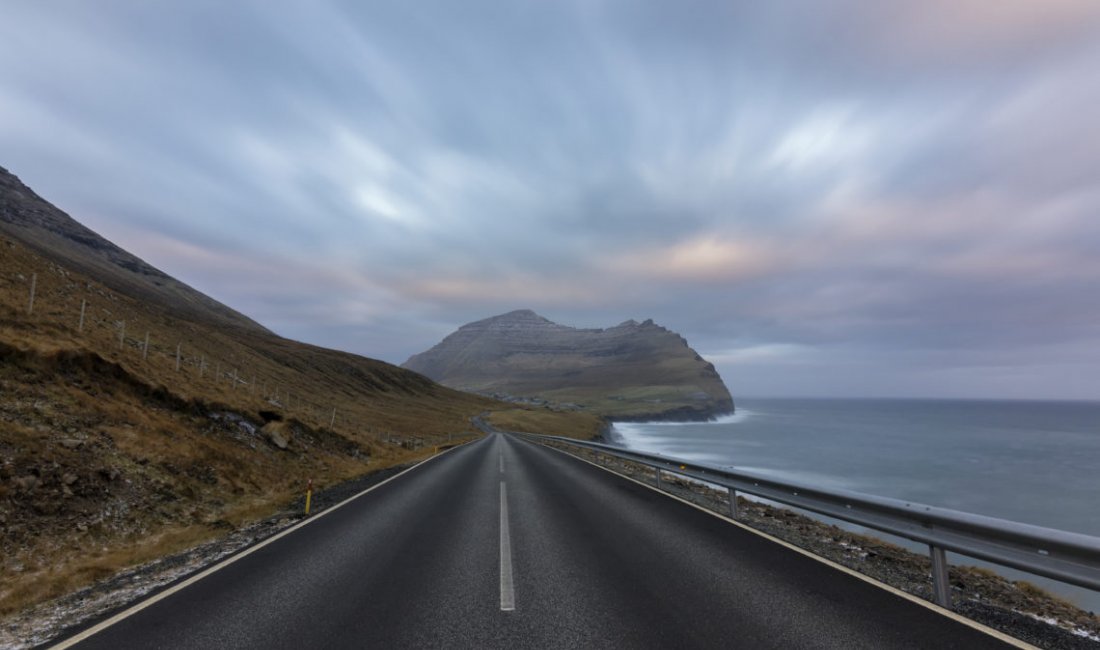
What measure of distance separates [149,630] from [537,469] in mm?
14755

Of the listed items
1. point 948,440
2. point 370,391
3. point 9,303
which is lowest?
point 370,391

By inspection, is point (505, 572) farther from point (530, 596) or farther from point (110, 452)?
point (110, 452)

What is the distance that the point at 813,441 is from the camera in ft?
288

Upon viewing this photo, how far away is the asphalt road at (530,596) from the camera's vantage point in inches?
173

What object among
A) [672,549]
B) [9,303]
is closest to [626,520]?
[672,549]

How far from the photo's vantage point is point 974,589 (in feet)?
24.1

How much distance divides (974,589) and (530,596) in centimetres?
682

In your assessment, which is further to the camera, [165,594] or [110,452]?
[110,452]

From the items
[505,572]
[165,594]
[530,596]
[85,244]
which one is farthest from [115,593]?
[85,244]

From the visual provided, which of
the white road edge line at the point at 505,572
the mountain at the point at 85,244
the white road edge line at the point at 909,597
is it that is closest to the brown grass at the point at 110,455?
the white road edge line at the point at 505,572

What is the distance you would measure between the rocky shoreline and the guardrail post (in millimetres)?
142

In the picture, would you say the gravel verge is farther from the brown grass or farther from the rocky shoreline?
the rocky shoreline

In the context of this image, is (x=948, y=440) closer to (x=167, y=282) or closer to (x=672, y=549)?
(x=672, y=549)

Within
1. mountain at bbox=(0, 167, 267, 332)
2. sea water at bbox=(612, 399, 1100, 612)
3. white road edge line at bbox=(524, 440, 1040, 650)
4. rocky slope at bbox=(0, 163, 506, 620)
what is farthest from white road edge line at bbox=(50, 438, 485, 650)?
mountain at bbox=(0, 167, 267, 332)
